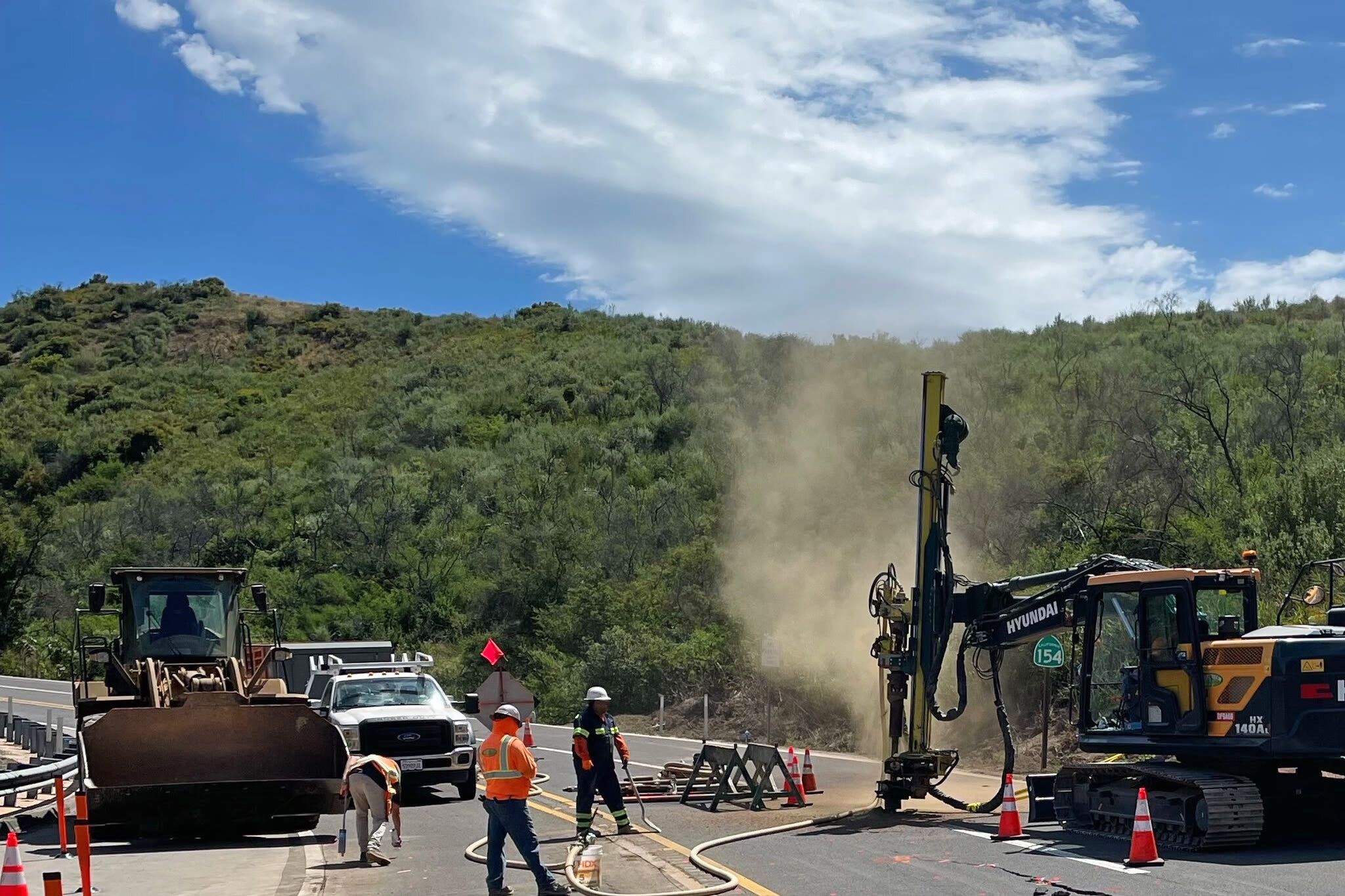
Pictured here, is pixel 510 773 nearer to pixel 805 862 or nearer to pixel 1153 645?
pixel 805 862

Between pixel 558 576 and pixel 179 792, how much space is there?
3386 centimetres

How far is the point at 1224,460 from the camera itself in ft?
104

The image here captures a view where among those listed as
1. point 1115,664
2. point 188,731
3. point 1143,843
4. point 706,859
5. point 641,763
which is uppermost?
point 1115,664

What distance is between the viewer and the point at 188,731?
16859 mm

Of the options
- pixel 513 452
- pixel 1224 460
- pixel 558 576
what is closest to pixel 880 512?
pixel 1224 460

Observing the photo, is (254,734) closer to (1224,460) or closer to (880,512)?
(880,512)

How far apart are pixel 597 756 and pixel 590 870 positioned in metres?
3.20

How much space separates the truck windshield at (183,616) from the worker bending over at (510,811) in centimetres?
938

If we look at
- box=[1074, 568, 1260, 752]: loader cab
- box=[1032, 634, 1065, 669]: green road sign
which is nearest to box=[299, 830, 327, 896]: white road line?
box=[1074, 568, 1260, 752]: loader cab

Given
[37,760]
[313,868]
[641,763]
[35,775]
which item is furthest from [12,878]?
[641,763]

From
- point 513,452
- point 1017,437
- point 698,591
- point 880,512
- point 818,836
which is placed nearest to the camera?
point 818,836

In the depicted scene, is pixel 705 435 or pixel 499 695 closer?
pixel 499 695

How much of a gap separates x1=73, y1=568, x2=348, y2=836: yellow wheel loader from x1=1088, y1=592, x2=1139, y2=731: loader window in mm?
9006

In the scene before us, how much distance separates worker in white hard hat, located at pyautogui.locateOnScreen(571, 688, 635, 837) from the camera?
50.3 ft
